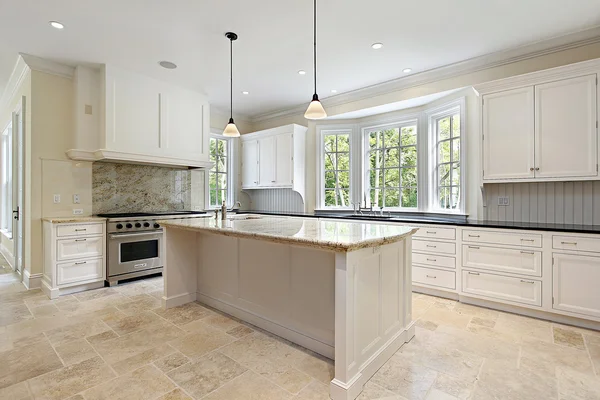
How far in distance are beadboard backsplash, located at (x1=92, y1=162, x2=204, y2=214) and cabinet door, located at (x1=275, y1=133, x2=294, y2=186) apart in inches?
54.6

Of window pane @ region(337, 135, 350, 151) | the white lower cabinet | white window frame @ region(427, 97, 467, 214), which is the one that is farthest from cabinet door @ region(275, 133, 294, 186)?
the white lower cabinet

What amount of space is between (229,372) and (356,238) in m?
1.22

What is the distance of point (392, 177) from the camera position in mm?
4805

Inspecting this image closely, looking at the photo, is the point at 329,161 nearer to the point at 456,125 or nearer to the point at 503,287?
the point at 456,125

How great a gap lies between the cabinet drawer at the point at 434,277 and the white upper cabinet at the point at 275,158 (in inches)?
96.5

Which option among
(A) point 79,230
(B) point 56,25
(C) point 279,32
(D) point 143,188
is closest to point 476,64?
(C) point 279,32

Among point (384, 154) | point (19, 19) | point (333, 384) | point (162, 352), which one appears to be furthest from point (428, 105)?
point (19, 19)

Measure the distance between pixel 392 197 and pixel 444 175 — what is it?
2.76ft

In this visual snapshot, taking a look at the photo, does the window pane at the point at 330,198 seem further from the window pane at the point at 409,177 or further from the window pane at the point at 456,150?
the window pane at the point at 456,150

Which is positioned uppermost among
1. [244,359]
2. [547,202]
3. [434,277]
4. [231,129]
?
[231,129]

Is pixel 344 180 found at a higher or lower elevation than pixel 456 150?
lower

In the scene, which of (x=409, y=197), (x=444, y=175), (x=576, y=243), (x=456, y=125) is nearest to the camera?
(x=576, y=243)

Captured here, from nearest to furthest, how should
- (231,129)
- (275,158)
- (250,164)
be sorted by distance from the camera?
(231,129) → (275,158) → (250,164)

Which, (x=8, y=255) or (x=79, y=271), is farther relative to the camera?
(x=8, y=255)
